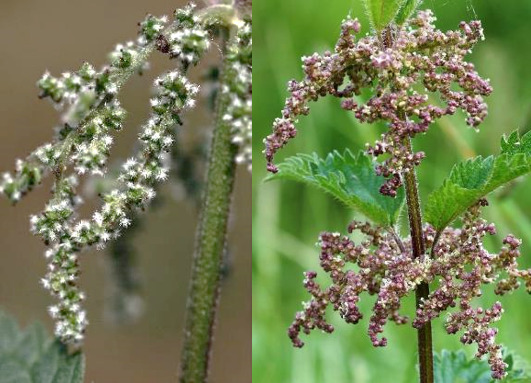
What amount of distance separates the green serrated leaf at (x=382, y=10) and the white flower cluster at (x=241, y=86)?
7.6 inches

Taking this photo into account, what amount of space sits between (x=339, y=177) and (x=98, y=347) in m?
1.19

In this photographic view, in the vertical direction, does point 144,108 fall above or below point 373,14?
above

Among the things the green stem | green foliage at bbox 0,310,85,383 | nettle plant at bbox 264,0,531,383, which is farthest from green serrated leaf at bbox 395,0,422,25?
green foliage at bbox 0,310,85,383

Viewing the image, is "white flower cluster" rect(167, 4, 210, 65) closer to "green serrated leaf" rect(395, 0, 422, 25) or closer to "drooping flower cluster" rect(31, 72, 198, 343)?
"drooping flower cluster" rect(31, 72, 198, 343)

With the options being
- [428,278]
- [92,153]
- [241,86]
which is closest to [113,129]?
[92,153]

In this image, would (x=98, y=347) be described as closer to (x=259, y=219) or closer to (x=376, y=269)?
(x=259, y=219)

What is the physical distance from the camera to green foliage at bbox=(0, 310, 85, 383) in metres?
1.44

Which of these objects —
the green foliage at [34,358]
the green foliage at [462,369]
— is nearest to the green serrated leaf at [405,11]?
the green foliage at [462,369]

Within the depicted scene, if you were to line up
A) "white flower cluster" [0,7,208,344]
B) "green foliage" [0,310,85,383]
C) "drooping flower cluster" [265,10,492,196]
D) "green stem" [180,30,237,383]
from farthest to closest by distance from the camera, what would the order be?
"green foliage" [0,310,85,383] → "green stem" [180,30,237,383] → "white flower cluster" [0,7,208,344] → "drooping flower cluster" [265,10,492,196]

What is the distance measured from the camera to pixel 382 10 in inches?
43.1

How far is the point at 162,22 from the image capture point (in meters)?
1.25

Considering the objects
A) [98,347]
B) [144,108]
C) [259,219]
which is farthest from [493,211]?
[98,347]

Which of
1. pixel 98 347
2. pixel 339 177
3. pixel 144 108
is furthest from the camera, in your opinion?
pixel 98 347

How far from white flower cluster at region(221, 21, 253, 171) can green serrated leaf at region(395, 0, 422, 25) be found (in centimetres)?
20
